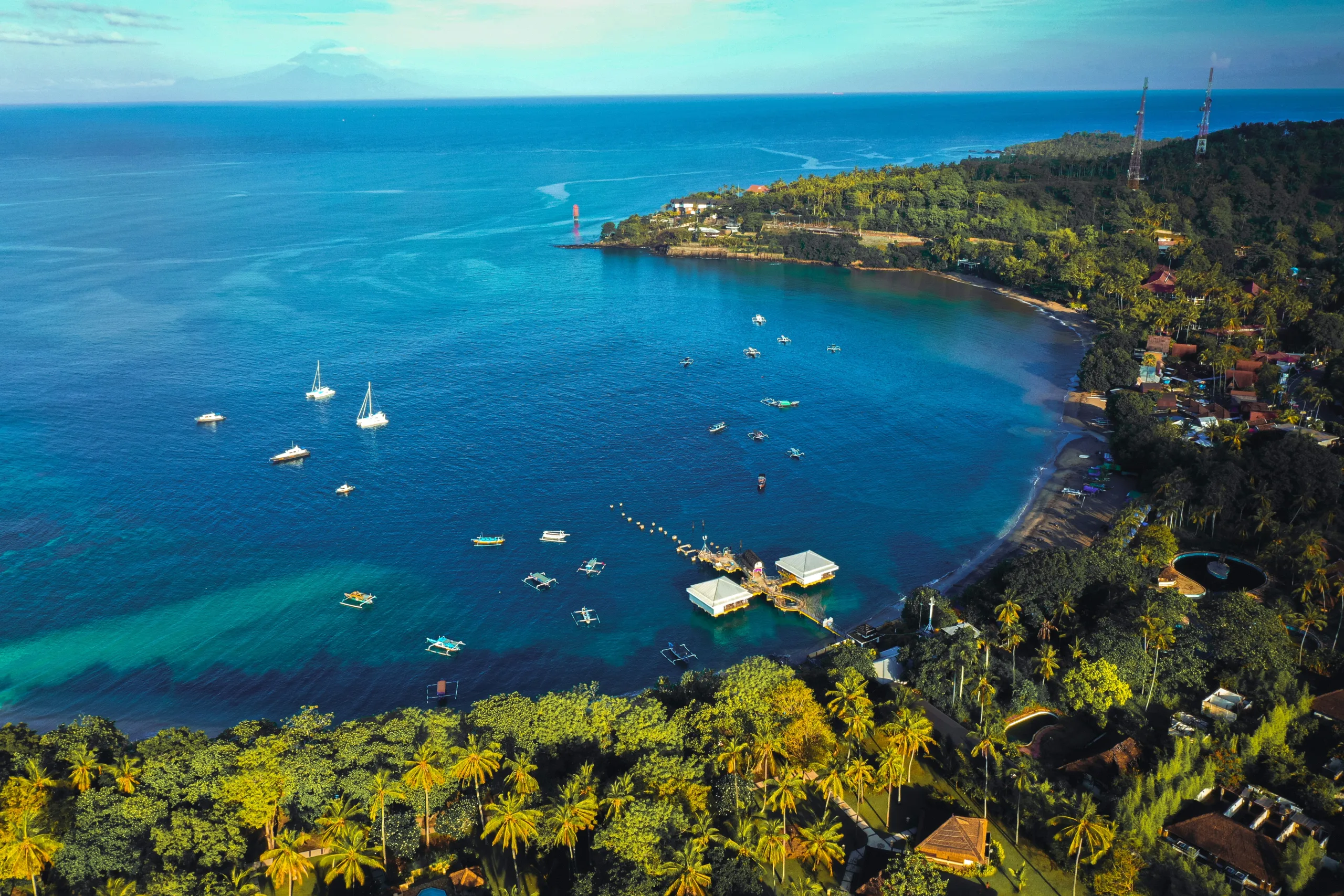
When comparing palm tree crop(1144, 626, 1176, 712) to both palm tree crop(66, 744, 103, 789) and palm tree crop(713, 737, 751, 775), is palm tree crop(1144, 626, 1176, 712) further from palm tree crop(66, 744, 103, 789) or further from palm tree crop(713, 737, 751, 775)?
palm tree crop(66, 744, 103, 789)

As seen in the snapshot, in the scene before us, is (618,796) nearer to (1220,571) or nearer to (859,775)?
(859,775)

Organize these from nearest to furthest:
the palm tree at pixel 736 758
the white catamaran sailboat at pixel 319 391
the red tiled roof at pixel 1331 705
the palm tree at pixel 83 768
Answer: the palm tree at pixel 83 768
the palm tree at pixel 736 758
the red tiled roof at pixel 1331 705
the white catamaran sailboat at pixel 319 391

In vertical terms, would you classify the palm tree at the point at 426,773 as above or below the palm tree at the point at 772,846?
above

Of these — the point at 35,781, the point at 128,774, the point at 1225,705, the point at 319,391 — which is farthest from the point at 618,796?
the point at 319,391

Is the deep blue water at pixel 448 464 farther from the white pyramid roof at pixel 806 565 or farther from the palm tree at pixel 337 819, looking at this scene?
the palm tree at pixel 337 819

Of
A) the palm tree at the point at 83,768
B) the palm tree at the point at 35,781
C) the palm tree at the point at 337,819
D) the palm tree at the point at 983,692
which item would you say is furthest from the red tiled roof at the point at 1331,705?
the palm tree at the point at 35,781

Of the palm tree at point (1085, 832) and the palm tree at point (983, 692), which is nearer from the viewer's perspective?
the palm tree at point (1085, 832)
